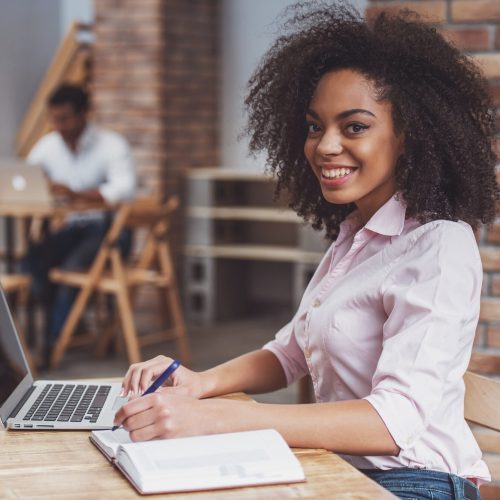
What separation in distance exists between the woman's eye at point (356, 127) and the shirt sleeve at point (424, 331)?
0.68 feet

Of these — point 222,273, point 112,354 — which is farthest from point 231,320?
point 112,354

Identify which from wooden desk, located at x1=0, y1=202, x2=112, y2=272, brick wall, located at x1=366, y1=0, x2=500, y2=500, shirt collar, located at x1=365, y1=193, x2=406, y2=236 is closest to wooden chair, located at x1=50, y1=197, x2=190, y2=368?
wooden desk, located at x1=0, y1=202, x2=112, y2=272

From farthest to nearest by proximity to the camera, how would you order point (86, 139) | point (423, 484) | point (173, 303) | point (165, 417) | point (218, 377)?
point (86, 139) → point (173, 303) → point (218, 377) → point (423, 484) → point (165, 417)

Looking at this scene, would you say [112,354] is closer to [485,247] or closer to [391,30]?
[485,247]

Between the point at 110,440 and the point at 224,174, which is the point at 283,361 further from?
the point at 224,174

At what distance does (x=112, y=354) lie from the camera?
17.3ft

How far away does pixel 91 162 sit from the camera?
553 cm

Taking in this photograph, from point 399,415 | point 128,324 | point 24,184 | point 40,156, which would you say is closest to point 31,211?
point 24,184

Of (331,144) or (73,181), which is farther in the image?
(73,181)

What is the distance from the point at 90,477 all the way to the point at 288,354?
1.99 ft

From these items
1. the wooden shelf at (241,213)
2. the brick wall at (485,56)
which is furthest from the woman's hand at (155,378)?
the wooden shelf at (241,213)

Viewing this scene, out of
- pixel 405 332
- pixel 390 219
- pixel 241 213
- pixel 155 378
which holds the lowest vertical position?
pixel 241 213

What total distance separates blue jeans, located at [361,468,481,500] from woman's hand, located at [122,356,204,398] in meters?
0.34

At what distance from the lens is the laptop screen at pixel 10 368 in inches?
57.1
